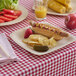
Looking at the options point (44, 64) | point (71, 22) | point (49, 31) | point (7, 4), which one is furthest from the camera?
point (7, 4)

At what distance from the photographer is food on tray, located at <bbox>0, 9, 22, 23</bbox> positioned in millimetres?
1827

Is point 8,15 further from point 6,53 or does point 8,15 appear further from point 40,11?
point 6,53

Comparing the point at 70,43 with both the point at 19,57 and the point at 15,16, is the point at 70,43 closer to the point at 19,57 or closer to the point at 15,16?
the point at 19,57

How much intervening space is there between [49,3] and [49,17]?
209 millimetres

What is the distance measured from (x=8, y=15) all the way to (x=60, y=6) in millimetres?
501

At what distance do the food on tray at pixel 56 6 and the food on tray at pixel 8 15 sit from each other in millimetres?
323

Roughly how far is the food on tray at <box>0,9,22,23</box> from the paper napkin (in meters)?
0.33

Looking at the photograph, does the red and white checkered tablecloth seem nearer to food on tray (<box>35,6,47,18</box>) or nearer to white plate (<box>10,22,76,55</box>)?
white plate (<box>10,22,76,55</box>)

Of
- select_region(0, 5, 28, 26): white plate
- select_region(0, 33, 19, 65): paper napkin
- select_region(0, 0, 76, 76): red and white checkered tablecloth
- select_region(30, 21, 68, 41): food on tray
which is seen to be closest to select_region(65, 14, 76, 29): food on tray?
select_region(0, 0, 76, 76): red and white checkered tablecloth

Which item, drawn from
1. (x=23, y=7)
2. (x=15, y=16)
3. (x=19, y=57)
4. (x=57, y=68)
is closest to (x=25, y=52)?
(x=19, y=57)

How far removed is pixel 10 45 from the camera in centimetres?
147

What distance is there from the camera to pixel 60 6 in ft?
6.80

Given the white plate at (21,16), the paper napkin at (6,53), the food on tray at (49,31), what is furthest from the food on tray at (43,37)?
the white plate at (21,16)

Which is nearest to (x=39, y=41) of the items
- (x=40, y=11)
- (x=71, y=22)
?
(x=71, y=22)
